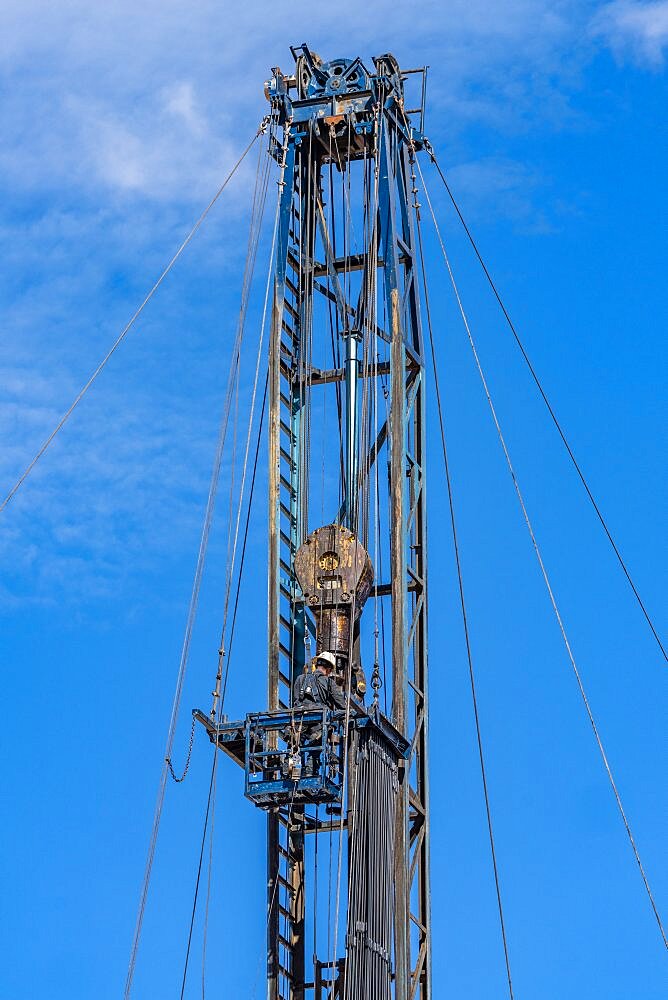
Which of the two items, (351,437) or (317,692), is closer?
(317,692)

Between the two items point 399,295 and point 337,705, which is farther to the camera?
point 399,295

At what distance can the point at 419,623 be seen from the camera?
3462 centimetres

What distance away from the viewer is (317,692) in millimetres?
31750

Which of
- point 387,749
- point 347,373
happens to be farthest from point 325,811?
point 347,373

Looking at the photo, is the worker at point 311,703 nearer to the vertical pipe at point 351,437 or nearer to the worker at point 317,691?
the worker at point 317,691

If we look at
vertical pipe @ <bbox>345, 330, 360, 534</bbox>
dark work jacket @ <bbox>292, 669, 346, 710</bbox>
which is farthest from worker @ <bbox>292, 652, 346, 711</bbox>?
vertical pipe @ <bbox>345, 330, 360, 534</bbox>

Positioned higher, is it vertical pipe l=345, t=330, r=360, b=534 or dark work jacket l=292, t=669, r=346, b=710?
vertical pipe l=345, t=330, r=360, b=534

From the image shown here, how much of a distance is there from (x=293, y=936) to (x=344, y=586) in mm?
4804

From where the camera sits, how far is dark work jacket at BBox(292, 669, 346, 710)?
1249 inches

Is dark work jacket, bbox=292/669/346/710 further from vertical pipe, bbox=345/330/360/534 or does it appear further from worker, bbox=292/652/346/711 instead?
vertical pipe, bbox=345/330/360/534

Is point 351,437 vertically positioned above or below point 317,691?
above

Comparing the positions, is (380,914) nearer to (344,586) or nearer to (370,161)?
(344,586)

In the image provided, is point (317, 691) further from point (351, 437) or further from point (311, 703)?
point (351, 437)

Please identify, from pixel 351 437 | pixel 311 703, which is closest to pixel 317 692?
pixel 311 703
